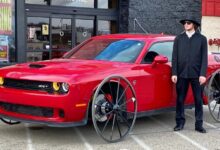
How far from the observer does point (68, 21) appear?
1391 centimetres

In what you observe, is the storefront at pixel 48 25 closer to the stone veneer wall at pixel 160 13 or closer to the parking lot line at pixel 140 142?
the stone veneer wall at pixel 160 13

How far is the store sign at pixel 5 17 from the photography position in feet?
40.1

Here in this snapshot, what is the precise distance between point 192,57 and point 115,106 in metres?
1.51

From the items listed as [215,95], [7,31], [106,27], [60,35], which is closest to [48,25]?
[60,35]

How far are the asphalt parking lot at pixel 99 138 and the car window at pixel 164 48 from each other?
119cm

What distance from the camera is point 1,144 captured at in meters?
6.07

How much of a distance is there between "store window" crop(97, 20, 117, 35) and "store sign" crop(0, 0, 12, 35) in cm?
319

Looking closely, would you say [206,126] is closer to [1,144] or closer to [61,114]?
[61,114]

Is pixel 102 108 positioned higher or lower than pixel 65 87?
lower

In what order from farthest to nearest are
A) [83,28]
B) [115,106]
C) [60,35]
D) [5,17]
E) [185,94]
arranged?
[83,28]
[60,35]
[5,17]
[185,94]
[115,106]

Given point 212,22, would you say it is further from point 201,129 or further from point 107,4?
point 201,129

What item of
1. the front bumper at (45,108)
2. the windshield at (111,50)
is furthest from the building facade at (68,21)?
the front bumper at (45,108)

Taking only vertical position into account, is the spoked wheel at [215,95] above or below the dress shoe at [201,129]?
above

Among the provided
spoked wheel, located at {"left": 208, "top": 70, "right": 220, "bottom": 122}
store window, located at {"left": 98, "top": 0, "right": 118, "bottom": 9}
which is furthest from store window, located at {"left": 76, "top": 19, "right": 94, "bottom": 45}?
spoked wheel, located at {"left": 208, "top": 70, "right": 220, "bottom": 122}
